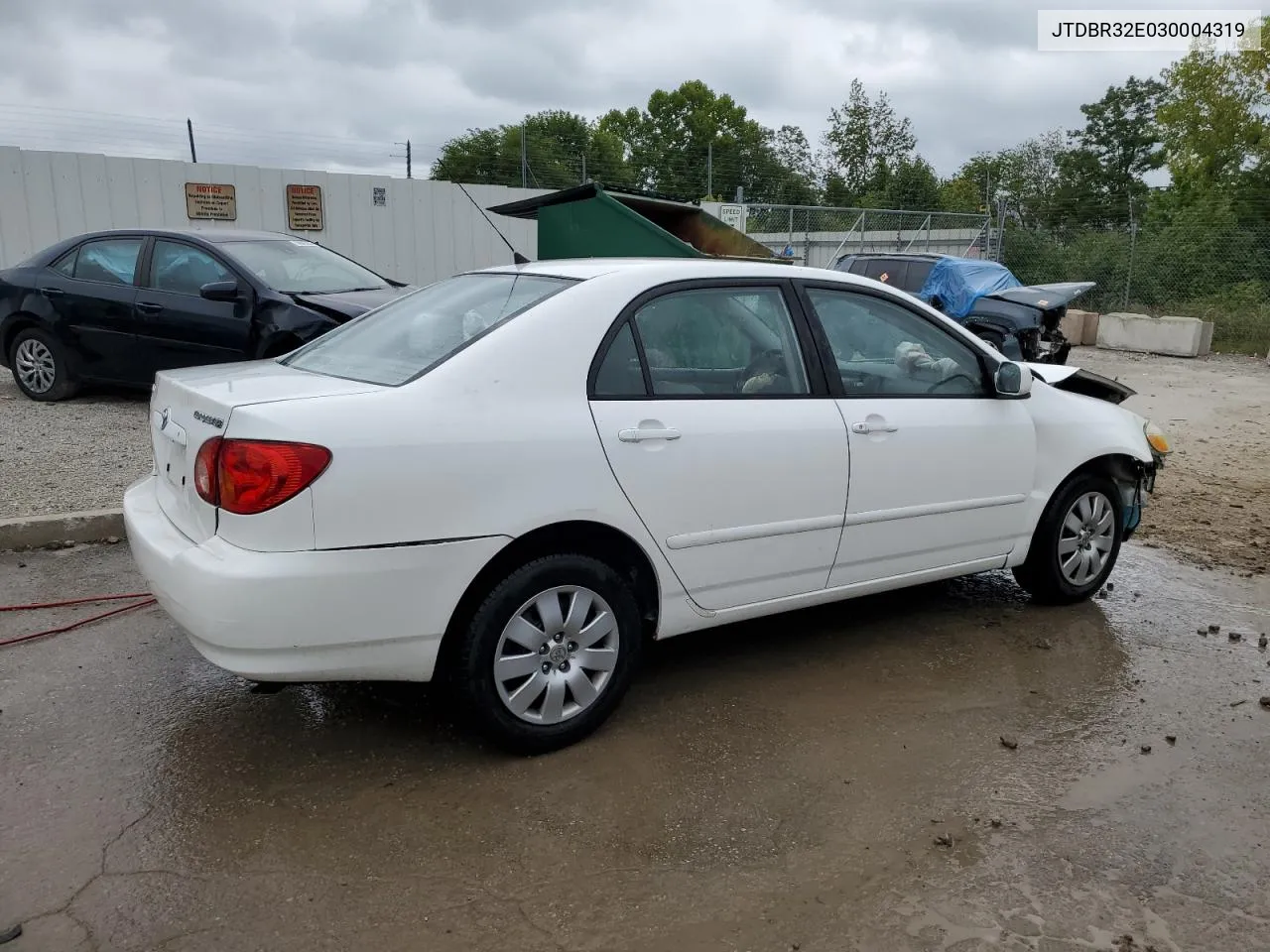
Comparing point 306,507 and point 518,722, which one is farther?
point 518,722

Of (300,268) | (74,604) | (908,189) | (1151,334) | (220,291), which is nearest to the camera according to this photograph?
(74,604)

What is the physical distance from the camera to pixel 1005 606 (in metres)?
5.08

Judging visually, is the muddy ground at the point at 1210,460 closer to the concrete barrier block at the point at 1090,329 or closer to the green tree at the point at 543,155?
the concrete barrier block at the point at 1090,329

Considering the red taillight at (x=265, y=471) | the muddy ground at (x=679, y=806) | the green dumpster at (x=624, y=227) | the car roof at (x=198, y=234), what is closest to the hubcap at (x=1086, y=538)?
the muddy ground at (x=679, y=806)

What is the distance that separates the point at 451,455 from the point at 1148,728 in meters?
2.75

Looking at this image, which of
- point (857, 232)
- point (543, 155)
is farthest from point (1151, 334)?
point (543, 155)

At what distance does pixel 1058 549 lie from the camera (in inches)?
191

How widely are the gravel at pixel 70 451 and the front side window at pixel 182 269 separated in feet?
3.66

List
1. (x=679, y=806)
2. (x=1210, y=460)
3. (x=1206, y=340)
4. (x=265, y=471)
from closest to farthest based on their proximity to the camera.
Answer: (x=265, y=471)
(x=679, y=806)
(x=1210, y=460)
(x=1206, y=340)

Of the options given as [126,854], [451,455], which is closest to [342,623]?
[451,455]

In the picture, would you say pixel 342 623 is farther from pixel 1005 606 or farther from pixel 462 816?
pixel 1005 606

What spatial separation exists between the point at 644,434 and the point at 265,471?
3.98 ft

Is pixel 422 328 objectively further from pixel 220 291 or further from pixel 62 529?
pixel 220 291

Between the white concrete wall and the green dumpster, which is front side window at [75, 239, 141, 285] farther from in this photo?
the white concrete wall
